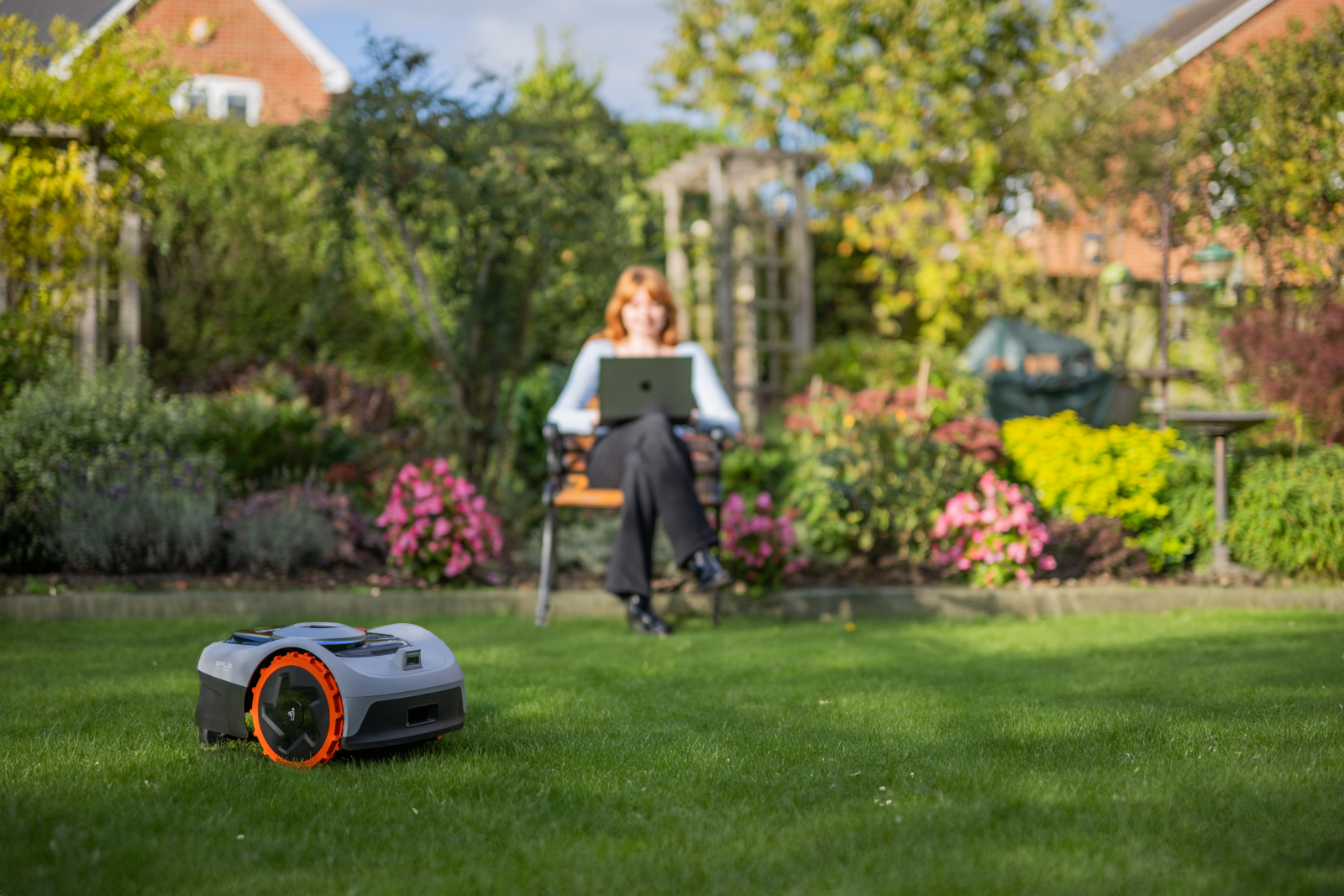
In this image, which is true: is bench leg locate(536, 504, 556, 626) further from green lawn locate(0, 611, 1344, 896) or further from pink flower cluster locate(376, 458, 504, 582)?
green lawn locate(0, 611, 1344, 896)

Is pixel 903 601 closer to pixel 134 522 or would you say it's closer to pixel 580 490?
pixel 580 490

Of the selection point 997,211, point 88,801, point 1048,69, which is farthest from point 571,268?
point 1048,69

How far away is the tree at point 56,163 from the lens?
19.7 feet

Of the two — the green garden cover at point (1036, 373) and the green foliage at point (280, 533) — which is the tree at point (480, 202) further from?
the green garden cover at point (1036, 373)

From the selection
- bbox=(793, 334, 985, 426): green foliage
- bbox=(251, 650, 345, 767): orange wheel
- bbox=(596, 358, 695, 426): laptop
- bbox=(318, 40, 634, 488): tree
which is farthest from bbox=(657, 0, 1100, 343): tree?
bbox=(251, 650, 345, 767): orange wheel

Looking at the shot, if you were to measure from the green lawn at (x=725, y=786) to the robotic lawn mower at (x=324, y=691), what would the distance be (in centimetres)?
7

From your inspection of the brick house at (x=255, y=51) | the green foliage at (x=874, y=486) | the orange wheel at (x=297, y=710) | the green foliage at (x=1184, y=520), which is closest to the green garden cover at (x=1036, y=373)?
the green foliage at (x=1184, y=520)

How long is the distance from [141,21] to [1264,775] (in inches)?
678

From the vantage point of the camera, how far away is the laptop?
16.0 ft

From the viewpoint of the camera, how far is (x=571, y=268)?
731 centimetres

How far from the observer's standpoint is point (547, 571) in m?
4.91

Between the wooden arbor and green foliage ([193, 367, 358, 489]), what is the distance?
12.9 ft

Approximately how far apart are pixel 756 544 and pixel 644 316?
1.23m

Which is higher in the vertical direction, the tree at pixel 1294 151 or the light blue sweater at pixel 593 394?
the tree at pixel 1294 151
